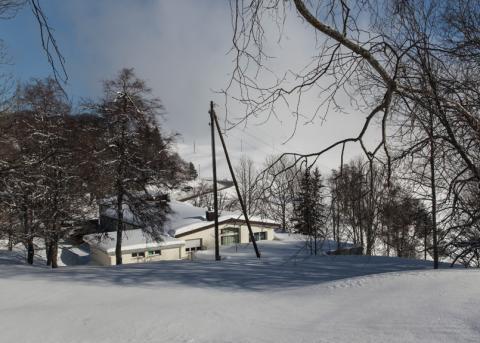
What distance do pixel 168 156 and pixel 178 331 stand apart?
1336 cm

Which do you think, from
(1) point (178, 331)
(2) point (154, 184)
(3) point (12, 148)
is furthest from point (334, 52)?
(2) point (154, 184)

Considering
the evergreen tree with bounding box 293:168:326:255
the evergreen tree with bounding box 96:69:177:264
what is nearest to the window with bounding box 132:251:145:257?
the evergreen tree with bounding box 96:69:177:264

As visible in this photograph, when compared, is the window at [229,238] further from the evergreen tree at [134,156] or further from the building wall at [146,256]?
the evergreen tree at [134,156]

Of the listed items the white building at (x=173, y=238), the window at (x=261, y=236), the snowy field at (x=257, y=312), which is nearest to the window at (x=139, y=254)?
the white building at (x=173, y=238)

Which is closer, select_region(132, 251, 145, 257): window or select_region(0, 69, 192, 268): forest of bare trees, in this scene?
select_region(0, 69, 192, 268): forest of bare trees

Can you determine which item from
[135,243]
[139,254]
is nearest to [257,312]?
[135,243]

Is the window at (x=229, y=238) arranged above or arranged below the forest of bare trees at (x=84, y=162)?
below

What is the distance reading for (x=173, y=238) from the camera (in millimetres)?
22703

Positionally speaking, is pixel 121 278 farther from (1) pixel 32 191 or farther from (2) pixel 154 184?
(2) pixel 154 184

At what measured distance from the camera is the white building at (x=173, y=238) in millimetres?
20703

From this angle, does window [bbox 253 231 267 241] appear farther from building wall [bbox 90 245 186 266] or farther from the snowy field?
the snowy field

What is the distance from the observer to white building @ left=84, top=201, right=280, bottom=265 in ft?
67.9

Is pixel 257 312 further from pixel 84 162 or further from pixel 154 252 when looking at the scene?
pixel 154 252

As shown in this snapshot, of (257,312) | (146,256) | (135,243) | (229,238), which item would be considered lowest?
(146,256)
